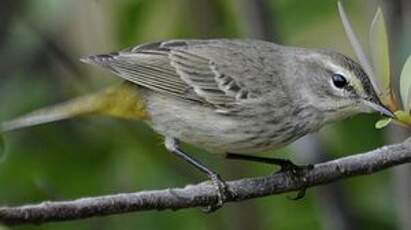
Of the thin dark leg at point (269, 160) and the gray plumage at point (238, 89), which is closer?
the thin dark leg at point (269, 160)

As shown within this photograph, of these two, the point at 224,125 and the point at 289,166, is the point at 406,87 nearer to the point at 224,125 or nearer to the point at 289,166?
the point at 289,166

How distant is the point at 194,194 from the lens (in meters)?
2.65

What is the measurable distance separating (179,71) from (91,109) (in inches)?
21.5

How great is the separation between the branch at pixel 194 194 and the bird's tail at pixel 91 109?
3.15ft

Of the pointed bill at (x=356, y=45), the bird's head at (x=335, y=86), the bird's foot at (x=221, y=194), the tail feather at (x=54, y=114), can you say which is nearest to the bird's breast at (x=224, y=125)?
the bird's head at (x=335, y=86)

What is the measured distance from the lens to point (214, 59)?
4.25 meters

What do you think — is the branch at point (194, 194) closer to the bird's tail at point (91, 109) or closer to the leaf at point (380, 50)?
the leaf at point (380, 50)

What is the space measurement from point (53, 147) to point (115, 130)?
276 millimetres

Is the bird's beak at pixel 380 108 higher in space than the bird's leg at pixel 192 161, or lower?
higher

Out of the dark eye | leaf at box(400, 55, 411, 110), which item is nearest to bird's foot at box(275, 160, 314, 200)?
the dark eye

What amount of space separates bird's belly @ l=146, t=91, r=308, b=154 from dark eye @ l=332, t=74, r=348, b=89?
271 mm

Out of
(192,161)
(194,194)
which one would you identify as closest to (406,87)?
(194,194)

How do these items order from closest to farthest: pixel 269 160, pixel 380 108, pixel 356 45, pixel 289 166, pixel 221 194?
pixel 356 45 → pixel 221 194 → pixel 380 108 → pixel 289 166 → pixel 269 160

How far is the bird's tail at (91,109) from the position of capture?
12.9 ft
